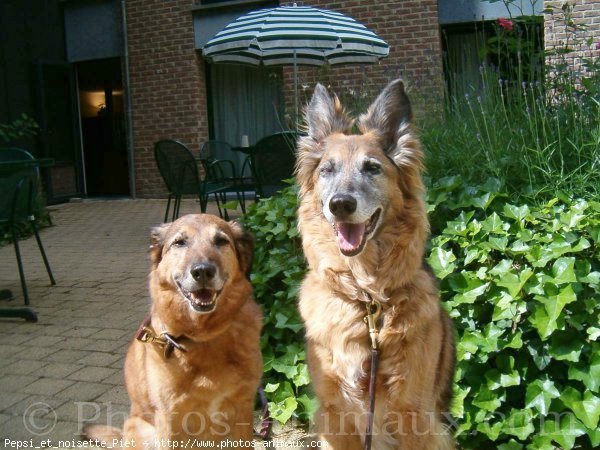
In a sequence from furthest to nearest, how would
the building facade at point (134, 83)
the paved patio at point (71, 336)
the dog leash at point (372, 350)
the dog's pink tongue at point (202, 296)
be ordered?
the building facade at point (134, 83)
the paved patio at point (71, 336)
the dog's pink tongue at point (202, 296)
the dog leash at point (372, 350)

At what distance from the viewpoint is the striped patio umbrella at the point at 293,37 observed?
686 cm

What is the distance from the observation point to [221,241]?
9.34ft

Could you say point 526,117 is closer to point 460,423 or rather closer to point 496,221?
point 496,221

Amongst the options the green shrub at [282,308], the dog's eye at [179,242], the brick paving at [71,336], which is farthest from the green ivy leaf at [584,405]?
the brick paving at [71,336]

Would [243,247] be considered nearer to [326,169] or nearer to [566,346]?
[326,169]

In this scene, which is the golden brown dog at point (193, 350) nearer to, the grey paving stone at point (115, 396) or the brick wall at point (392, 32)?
the grey paving stone at point (115, 396)

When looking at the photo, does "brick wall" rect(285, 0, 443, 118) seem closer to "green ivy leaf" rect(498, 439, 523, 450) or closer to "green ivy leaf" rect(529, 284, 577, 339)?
"green ivy leaf" rect(529, 284, 577, 339)

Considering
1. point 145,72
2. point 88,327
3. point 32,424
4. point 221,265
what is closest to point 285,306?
point 221,265

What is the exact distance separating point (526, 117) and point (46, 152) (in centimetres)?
1076

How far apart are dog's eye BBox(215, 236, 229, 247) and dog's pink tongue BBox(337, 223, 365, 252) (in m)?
0.59

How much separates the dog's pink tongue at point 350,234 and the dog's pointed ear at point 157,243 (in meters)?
0.89

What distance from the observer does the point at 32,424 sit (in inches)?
131

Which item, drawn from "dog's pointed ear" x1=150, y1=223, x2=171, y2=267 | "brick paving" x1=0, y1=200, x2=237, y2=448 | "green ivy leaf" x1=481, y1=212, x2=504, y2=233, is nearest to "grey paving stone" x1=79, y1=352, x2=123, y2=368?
"brick paving" x1=0, y1=200, x2=237, y2=448

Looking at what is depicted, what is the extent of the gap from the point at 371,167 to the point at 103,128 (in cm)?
1264
